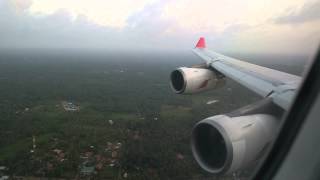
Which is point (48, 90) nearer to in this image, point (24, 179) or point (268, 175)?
point (24, 179)

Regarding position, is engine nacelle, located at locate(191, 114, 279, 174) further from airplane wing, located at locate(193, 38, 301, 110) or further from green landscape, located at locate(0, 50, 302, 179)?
green landscape, located at locate(0, 50, 302, 179)

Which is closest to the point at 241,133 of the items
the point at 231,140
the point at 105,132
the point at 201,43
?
the point at 231,140

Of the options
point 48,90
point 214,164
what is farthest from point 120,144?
point 48,90

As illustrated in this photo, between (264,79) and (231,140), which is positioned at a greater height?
(264,79)

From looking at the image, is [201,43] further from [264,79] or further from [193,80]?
[264,79]

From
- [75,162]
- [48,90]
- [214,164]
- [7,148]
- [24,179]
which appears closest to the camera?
[214,164]

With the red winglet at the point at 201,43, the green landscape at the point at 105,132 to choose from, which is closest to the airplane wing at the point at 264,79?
the green landscape at the point at 105,132
